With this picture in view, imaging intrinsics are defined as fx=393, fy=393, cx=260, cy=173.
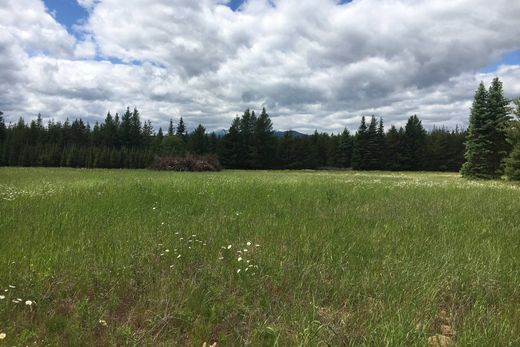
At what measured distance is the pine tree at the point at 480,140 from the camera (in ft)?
145

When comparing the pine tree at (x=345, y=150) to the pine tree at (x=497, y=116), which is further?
the pine tree at (x=345, y=150)

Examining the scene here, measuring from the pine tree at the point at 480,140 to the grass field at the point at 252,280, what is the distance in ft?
136

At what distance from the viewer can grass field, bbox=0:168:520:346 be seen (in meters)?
3.43

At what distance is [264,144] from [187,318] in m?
80.7

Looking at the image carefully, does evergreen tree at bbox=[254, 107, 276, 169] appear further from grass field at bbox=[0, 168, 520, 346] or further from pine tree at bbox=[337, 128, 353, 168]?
grass field at bbox=[0, 168, 520, 346]

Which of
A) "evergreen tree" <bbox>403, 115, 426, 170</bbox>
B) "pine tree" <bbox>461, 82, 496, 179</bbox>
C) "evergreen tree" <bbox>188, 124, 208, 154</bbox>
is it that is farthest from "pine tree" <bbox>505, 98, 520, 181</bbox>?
"evergreen tree" <bbox>188, 124, 208, 154</bbox>

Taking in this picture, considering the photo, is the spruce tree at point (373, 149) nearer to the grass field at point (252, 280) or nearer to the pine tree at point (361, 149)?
the pine tree at point (361, 149)

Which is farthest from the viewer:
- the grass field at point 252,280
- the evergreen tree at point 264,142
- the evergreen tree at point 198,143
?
the evergreen tree at point 198,143

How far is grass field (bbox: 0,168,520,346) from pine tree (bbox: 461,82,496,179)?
136 feet

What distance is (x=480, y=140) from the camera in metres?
44.0

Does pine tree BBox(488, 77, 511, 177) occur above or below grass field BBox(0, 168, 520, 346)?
above

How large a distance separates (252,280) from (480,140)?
46867mm

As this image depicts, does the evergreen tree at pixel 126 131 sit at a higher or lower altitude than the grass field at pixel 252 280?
higher

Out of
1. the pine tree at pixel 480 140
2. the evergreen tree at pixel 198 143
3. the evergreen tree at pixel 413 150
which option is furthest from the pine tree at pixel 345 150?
the pine tree at pixel 480 140
